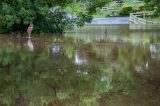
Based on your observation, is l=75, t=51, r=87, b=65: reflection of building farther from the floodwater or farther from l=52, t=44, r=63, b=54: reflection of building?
l=52, t=44, r=63, b=54: reflection of building

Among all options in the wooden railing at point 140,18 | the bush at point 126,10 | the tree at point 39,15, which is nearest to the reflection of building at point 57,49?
the tree at point 39,15

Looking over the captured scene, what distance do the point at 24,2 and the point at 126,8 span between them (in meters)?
33.3

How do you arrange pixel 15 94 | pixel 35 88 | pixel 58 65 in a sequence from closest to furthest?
pixel 15 94 → pixel 35 88 → pixel 58 65

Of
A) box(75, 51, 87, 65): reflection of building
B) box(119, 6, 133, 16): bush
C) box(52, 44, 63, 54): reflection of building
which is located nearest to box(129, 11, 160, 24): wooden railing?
box(119, 6, 133, 16): bush

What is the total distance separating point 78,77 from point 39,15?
61.0 ft

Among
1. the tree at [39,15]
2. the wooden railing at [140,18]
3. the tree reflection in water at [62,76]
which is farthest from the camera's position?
the wooden railing at [140,18]

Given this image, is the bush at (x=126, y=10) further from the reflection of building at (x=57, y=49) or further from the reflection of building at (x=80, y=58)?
the reflection of building at (x=80, y=58)

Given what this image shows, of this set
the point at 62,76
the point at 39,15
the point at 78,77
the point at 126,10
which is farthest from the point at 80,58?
the point at 126,10

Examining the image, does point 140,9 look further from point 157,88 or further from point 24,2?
point 157,88

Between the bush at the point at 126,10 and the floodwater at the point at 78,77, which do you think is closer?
the floodwater at the point at 78,77

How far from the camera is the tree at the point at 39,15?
3041 centimetres

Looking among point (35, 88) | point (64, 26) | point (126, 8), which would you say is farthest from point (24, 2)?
point (126, 8)

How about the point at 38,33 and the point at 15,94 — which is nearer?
the point at 15,94

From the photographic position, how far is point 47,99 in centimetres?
1027
